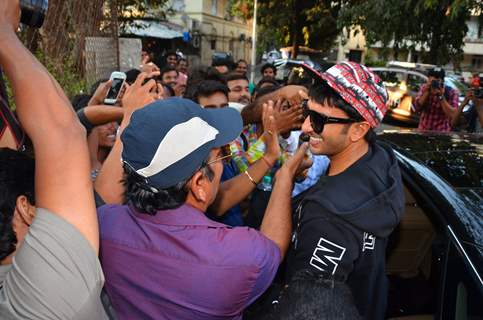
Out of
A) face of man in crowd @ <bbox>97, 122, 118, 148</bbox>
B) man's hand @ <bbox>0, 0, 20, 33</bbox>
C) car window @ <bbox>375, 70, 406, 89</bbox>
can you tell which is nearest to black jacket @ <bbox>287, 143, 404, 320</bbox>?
man's hand @ <bbox>0, 0, 20, 33</bbox>

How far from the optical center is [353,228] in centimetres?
157

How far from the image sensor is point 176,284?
49.7 inches

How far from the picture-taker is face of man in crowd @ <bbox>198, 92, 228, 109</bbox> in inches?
138

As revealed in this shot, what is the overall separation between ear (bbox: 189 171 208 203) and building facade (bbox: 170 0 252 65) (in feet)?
91.6

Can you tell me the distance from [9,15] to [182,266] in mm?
780

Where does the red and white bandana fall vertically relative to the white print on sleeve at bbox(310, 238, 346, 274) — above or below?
above

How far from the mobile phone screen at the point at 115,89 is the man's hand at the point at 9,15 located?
1.49m

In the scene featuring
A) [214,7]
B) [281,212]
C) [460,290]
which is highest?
[214,7]

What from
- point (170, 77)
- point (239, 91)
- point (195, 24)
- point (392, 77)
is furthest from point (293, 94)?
point (195, 24)

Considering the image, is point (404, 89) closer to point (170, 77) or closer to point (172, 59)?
point (172, 59)

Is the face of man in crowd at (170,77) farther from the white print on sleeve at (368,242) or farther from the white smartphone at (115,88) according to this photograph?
the white print on sleeve at (368,242)

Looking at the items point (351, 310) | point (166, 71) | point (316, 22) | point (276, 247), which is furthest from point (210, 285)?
point (316, 22)

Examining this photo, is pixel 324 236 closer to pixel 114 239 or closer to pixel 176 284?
A: pixel 176 284

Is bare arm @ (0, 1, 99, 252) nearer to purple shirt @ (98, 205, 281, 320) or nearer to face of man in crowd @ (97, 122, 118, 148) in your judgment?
purple shirt @ (98, 205, 281, 320)
